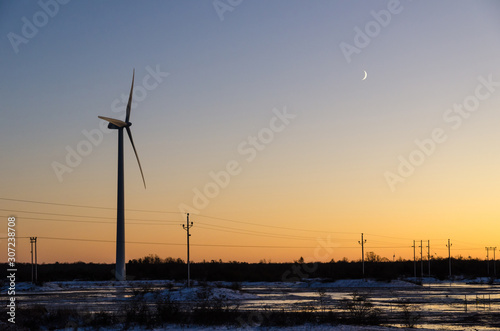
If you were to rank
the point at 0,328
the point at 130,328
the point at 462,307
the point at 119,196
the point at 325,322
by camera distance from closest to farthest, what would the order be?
1. the point at 0,328
2. the point at 130,328
3. the point at 325,322
4. the point at 462,307
5. the point at 119,196

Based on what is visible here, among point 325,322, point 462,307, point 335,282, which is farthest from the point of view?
point 335,282

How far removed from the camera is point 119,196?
240 feet

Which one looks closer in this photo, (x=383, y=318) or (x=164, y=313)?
(x=164, y=313)

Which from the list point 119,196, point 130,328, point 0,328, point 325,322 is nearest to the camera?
point 0,328

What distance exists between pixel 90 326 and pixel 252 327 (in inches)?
323

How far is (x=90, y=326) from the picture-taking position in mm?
30594

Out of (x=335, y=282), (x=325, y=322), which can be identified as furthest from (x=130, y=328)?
(x=335, y=282)

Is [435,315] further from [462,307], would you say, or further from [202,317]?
[202,317]

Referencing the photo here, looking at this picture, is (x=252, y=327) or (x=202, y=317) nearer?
(x=252, y=327)

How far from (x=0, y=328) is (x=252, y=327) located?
12.1 metres

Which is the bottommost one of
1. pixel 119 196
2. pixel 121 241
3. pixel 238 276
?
pixel 238 276

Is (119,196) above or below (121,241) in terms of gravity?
above

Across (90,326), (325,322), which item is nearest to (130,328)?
(90,326)

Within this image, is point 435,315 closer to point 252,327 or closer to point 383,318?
point 383,318
